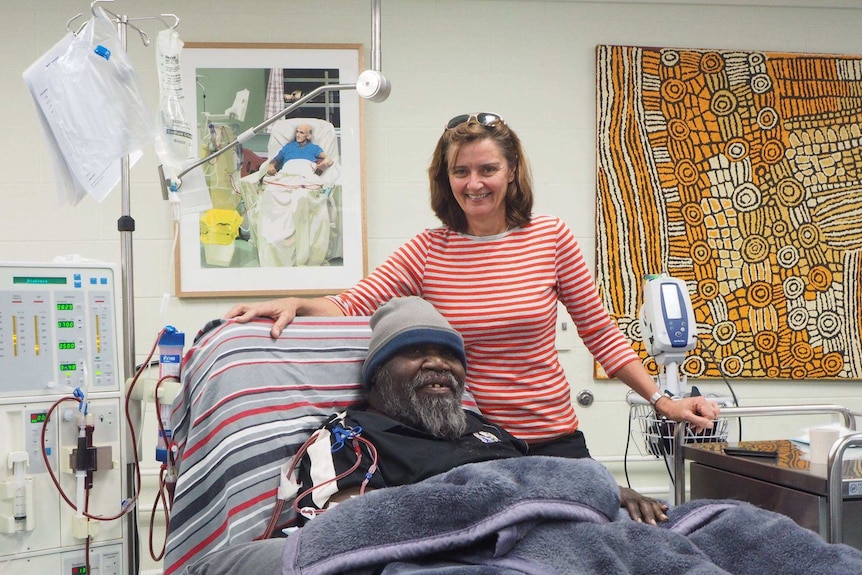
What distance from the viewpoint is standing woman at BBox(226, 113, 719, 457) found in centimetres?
198

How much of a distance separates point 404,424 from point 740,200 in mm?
2340

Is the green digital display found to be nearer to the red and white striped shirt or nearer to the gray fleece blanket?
the red and white striped shirt

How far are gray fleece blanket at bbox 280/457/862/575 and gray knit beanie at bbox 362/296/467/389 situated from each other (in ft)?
2.02

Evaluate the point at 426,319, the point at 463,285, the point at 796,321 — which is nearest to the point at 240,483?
the point at 426,319

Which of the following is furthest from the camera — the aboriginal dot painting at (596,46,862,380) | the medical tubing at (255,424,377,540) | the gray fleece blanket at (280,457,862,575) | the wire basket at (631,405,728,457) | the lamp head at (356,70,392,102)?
the aboriginal dot painting at (596,46,862,380)

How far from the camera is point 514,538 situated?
3.49 feet

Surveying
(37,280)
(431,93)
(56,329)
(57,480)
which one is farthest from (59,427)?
(431,93)

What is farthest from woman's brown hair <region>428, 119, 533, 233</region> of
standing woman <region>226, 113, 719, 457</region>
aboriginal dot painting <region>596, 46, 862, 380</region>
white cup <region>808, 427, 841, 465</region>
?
aboriginal dot painting <region>596, 46, 862, 380</region>

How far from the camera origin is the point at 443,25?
3359 mm

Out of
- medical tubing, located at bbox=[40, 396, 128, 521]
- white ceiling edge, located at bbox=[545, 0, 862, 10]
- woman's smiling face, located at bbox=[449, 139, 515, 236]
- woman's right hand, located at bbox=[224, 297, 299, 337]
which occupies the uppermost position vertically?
white ceiling edge, located at bbox=[545, 0, 862, 10]

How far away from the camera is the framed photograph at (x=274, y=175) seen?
319 centimetres

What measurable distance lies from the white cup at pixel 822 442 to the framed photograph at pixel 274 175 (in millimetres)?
1923

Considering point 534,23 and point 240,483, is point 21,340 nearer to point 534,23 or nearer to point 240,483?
point 240,483

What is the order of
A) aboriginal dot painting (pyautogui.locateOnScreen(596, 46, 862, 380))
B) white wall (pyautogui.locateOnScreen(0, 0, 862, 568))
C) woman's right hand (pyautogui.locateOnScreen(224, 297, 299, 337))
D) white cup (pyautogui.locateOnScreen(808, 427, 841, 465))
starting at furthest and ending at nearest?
aboriginal dot painting (pyautogui.locateOnScreen(596, 46, 862, 380)), white wall (pyautogui.locateOnScreen(0, 0, 862, 568)), woman's right hand (pyautogui.locateOnScreen(224, 297, 299, 337)), white cup (pyautogui.locateOnScreen(808, 427, 841, 465))
